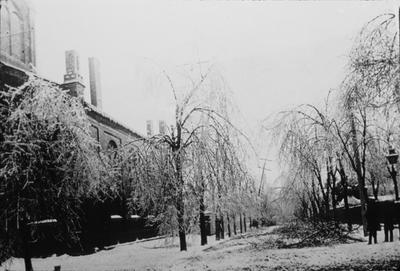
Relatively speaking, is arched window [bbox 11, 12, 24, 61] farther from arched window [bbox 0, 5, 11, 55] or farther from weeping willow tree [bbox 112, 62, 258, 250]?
weeping willow tree [bbox 112, 62, 258, 250]

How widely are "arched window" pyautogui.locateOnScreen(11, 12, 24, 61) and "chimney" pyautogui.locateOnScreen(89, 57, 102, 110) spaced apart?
5.52m

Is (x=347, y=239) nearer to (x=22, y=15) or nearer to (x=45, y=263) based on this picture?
(x=45, y=263)

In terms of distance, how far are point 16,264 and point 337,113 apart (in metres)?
13.6

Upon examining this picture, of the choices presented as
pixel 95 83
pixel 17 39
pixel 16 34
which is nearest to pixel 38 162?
pixel 16 34

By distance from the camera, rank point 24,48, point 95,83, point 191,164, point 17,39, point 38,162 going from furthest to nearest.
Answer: point 95,83, point 24,48, point 17,39, point 191,164, point 38,162

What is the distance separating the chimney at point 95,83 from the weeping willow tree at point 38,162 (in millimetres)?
15992

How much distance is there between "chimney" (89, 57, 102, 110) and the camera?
88.5 feet

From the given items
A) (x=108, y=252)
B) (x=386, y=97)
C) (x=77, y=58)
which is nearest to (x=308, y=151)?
(x=386, y=97)

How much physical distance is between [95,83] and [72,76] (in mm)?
7692

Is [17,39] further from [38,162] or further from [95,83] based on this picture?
[38,162]

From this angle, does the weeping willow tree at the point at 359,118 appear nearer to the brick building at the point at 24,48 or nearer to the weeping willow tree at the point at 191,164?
the weeping willow tree at the point at 191,164

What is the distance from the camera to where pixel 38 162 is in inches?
398

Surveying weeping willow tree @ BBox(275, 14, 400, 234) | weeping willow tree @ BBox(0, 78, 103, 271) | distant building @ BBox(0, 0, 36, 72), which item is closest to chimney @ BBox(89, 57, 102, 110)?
distant building @ BBox(0, 0, 36, 72)

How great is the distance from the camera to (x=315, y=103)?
70.2ft
